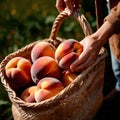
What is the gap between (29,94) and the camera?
225cm

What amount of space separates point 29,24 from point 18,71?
1.63 meters

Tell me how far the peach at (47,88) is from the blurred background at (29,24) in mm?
1116

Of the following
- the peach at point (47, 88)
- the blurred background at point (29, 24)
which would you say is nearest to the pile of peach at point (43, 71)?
the peach at point (47, 88)

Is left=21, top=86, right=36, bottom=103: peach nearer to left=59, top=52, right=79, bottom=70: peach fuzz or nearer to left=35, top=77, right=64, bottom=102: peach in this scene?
left=35, top=77, right=64, bottom=102: peach

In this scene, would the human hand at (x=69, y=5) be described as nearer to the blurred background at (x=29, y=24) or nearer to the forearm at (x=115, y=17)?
the forearm at (x=115, y=17)

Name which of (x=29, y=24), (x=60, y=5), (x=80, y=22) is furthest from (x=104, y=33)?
(x=29, y=24)

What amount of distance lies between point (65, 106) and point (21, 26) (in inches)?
74.7

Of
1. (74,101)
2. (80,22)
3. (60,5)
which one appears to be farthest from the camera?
(60,5)

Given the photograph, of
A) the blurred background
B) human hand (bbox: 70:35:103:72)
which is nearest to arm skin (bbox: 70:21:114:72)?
human hand (bbox: 70:35:103:72)

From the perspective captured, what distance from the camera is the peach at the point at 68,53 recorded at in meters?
2.21

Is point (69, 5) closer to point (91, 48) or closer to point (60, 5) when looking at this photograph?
point (60, 5)

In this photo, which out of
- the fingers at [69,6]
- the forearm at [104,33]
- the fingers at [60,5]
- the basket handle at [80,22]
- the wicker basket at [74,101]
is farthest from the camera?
the fingers at [60,5]

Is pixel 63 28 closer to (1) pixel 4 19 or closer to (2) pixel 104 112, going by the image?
(1) pixel 4 19

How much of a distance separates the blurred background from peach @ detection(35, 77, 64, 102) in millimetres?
1116
